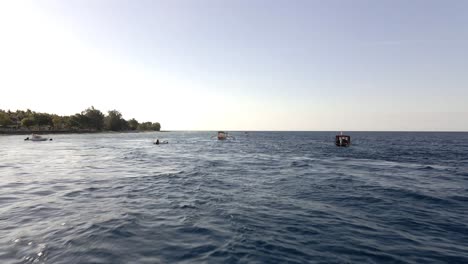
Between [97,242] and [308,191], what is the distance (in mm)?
15227

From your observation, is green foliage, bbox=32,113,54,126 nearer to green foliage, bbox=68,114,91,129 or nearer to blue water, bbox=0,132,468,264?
green foliage, bbox=68,114,91,129

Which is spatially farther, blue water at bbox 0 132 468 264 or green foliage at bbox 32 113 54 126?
green foliage at bbox 32 113 54 126

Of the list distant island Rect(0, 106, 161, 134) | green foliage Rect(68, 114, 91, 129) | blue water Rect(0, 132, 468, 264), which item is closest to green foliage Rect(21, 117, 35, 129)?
distant island Rect(0, 106, 161, 134)

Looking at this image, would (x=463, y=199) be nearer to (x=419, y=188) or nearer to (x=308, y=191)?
(x=419, y=188)

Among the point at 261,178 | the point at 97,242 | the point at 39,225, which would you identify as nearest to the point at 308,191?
the point at 261,178

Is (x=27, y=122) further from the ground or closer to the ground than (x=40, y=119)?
closer to the ground

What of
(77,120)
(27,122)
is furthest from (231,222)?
(77,120)

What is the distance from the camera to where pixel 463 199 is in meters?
18.3

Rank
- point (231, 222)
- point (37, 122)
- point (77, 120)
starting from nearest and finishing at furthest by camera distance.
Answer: point (231, 222)
point (37, 122)
point (77, 120)

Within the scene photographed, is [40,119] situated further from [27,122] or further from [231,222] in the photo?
[231,222]

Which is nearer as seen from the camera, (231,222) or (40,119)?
(231,222)

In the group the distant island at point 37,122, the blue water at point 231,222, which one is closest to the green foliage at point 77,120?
the distant island at point 37,122

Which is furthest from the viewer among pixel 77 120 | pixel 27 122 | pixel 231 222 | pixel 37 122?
pixel 77 120

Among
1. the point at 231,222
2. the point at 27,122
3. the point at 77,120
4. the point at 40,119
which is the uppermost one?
the point at 77,120
